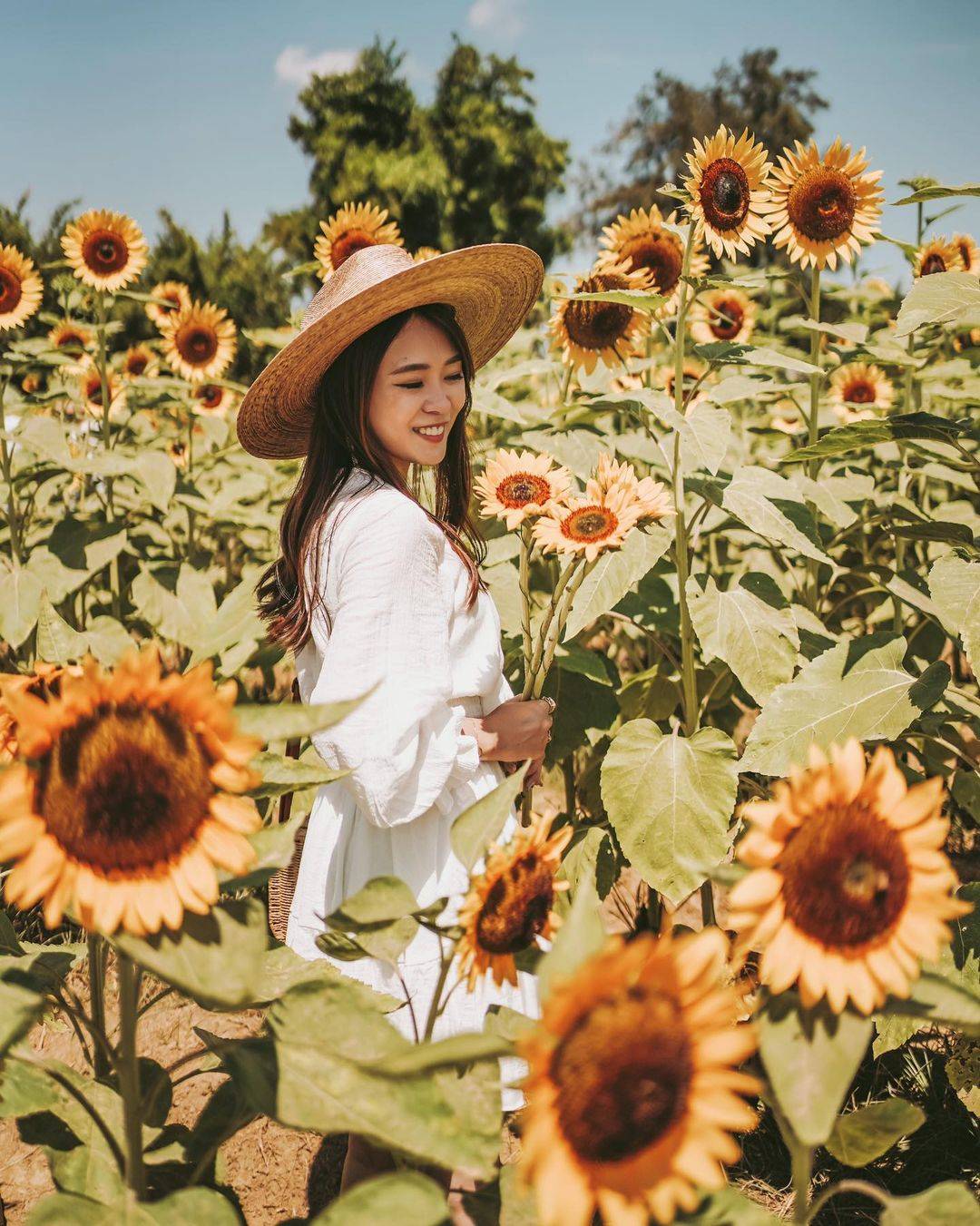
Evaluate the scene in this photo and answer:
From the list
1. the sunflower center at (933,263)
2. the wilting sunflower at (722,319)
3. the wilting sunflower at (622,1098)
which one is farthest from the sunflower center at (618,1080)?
the sunflower center at (933,263)

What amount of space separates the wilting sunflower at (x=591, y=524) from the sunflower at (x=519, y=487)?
0.04 meters

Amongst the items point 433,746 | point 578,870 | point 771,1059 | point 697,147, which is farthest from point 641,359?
point 771,1059

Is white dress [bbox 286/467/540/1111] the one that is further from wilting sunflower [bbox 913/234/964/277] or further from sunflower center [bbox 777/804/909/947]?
wilting sunflower [bbox 913/234/964/277]

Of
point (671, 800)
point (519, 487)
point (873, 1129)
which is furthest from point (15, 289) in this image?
point (873, 1129)

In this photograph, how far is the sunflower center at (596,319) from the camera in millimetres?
2311

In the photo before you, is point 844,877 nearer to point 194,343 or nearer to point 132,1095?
point 132,1095

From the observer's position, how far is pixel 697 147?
1.89 metres

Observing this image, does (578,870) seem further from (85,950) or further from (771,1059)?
(771,1059)

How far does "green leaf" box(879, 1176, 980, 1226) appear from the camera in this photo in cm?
76

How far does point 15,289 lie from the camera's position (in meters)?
3.21

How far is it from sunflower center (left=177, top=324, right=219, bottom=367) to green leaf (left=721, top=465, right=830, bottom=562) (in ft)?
A: 9.29

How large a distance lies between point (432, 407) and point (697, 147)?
784 mm

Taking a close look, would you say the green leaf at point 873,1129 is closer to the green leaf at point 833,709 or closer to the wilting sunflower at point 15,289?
the green leaf at point 833,709

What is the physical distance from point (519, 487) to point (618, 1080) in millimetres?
1178
